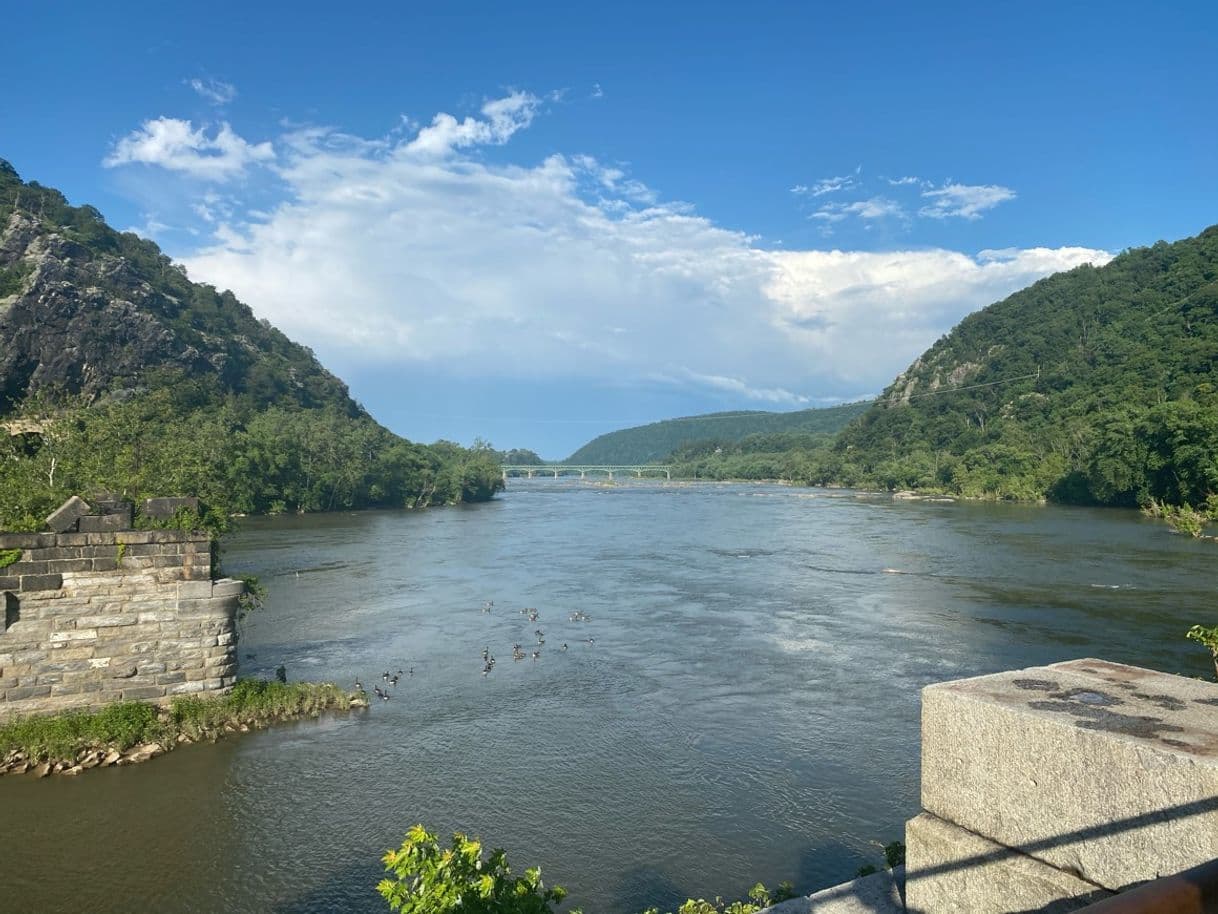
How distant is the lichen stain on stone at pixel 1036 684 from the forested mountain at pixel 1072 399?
200 ft

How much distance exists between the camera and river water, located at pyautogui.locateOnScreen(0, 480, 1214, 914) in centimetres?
1095

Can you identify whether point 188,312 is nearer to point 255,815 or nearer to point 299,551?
point 299,551

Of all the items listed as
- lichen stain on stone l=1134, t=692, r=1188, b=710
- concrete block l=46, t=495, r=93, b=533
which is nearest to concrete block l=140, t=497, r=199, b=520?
concrete block l=46, t=495, r=93, b=533

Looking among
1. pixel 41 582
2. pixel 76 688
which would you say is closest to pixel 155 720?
pixel 76 688

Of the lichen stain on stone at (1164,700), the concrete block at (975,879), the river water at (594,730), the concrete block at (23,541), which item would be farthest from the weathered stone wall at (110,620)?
the lichen stain on stone at (1164,700)

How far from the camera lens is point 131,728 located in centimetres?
1372

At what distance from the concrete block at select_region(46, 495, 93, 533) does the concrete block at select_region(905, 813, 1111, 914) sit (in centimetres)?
1408

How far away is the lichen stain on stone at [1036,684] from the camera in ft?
12.4

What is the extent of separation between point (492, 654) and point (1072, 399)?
104 meters

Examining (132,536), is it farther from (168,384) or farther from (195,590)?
(168,384)

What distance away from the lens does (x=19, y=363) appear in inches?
2803

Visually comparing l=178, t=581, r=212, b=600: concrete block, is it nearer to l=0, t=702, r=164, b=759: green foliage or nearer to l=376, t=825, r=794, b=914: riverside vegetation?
l=0, t=702, r=164, b=759: green foliage

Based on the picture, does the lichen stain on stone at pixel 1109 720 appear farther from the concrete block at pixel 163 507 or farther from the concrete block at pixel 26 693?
the concrete block at pixel 26 693

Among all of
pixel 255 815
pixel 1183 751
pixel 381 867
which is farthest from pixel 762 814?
pixel 1183 751
